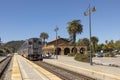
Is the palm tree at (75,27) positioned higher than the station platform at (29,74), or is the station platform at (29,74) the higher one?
the palm tree at (75,27)

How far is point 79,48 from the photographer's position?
388 ft

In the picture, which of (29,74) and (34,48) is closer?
(29,74)

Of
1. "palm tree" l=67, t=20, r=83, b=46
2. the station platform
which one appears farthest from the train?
"palm tree" l=67, t=20, r=83, b=46

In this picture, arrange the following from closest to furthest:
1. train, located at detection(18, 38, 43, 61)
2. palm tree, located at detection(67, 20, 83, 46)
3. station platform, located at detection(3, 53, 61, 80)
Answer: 1. station platform, located at detection(3, 53, 61, 80)
2. train, located at detection(18, 38, 43, 61)
3. palm tree, located at detection(67, 20, 83, 46)

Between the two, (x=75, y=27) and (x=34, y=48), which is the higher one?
(x=75, y=27)

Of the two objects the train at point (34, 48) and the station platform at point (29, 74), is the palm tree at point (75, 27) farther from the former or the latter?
the station platform at point (29, 74)

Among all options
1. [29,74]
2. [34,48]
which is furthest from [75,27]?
[29,74]

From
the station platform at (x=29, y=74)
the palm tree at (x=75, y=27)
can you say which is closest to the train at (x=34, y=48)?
the station platform at (x=29, y=74)

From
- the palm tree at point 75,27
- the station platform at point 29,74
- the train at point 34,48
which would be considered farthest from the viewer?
the palm tree at point 75,27

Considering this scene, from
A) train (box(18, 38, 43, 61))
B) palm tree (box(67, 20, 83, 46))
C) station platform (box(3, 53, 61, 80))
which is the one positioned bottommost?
station platform (box(3, 53, 61, 80))

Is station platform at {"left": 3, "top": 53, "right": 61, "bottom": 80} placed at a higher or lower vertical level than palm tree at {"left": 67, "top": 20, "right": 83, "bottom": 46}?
lower

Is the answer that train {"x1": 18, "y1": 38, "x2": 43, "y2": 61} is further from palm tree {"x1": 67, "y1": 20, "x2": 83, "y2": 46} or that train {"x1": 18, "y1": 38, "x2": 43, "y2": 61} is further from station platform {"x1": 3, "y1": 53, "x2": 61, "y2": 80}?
palm tree {"x1": 67, "y1": 20, "x2": 83, "y2": 46}

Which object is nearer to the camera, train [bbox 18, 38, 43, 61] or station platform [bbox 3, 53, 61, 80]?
station platform [bbox 3, 53, 61, 80]

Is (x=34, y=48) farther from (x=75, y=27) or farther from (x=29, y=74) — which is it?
(x=75, y=27)
